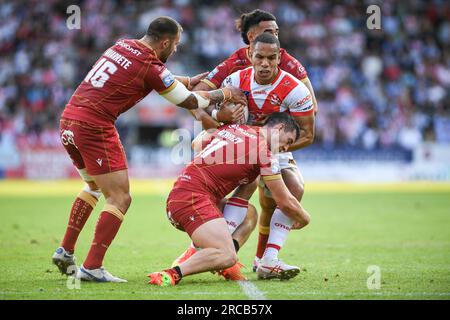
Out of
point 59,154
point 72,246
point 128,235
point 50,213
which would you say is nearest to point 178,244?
point 128,235

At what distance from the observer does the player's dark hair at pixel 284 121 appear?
7.79 metres

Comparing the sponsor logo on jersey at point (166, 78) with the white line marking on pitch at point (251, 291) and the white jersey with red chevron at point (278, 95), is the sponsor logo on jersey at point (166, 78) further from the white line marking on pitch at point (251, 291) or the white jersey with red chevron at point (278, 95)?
the white line marking on pitch at point (251, 291)

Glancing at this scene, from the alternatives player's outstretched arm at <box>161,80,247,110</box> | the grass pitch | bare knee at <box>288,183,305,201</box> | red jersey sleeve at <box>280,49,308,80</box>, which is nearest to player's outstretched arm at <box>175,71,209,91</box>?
player's outstretched arm at <box>161,80,247,110</box>

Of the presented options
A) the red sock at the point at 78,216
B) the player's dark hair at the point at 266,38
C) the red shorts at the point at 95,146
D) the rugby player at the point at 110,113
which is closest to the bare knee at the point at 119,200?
the rugby player at the point at 110,113

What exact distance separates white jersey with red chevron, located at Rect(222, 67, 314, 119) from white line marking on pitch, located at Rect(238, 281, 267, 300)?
1909 mm

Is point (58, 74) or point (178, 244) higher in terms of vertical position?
point (58, 74)

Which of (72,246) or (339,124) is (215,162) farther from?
(339,124)

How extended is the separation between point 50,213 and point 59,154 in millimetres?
8351

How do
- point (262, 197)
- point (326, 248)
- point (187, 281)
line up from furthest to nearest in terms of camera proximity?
point (326, 248) < point (262, 197) < point (187, 281)

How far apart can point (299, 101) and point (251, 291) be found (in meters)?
2.23

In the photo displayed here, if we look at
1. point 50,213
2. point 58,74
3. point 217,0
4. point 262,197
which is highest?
point 217,0

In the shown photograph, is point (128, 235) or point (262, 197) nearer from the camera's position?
point (262, 197)

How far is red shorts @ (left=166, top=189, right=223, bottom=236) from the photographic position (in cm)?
716

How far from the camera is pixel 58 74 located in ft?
85.3
